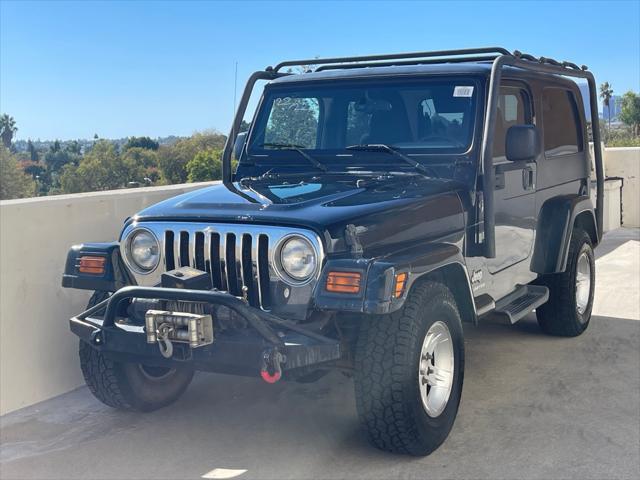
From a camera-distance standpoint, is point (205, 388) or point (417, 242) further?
point (205, 388)

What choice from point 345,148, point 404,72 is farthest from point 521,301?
point 404,72

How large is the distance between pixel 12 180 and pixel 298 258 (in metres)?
78.1

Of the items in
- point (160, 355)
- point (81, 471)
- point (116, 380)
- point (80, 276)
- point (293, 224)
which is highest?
point (293, 224)

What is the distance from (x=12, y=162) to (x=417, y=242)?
268ft

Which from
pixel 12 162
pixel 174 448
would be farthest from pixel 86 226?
pixel 12 162

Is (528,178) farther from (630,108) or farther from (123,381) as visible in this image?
(630,108)

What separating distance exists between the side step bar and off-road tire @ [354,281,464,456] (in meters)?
1.26

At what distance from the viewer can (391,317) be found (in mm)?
3762

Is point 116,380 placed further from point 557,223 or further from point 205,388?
point 557,223

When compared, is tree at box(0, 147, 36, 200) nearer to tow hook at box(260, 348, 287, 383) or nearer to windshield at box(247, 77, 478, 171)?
windshield at box(247, 77, 478, 171)

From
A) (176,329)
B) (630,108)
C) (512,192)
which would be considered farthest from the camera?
(630,108)

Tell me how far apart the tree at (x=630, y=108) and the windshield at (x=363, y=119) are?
212ft

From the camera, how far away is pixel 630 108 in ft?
216

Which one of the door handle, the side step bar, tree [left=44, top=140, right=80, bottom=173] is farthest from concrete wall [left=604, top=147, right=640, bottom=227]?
tree [left=44, top=140, right=80, bottom=173]
